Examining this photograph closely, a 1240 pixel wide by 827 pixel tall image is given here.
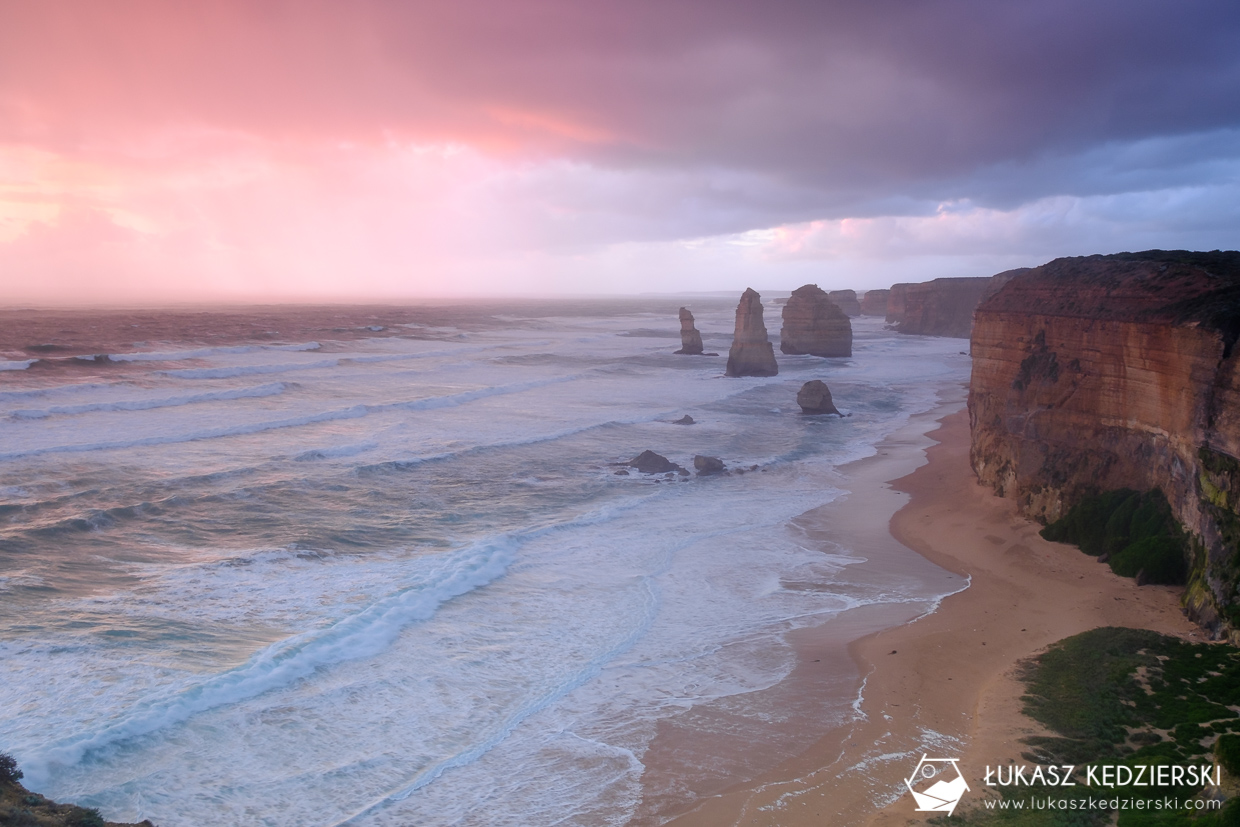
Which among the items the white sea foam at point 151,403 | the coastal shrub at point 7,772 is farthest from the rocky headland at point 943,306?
the coastal shrub at point 7,772

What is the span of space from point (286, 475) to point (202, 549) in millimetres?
6583

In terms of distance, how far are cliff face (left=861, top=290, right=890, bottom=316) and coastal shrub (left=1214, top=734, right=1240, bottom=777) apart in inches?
5467

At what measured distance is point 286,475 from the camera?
22.8 metres

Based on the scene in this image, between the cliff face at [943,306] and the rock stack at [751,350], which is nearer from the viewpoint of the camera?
the rock stack at [751,350]

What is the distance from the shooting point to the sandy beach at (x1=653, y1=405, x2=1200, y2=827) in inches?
321

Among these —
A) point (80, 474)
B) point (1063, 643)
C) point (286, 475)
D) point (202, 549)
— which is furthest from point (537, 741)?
point (80, 474)

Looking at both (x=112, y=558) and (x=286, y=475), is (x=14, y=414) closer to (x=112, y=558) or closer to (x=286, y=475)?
(x=286, y=475)

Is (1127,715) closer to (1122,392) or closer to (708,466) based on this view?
(1122,392)

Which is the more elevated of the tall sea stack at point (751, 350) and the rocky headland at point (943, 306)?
the rocky headland at point (943, 306)

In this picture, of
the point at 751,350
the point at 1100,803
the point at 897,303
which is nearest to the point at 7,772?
the point at 1100,803

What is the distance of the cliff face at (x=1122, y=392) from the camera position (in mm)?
11633

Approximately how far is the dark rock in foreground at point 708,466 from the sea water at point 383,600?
95 cm

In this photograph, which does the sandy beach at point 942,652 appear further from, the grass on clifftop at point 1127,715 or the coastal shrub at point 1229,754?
the coastal shrub at point 1229,754

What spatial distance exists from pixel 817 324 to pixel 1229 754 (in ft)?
188
